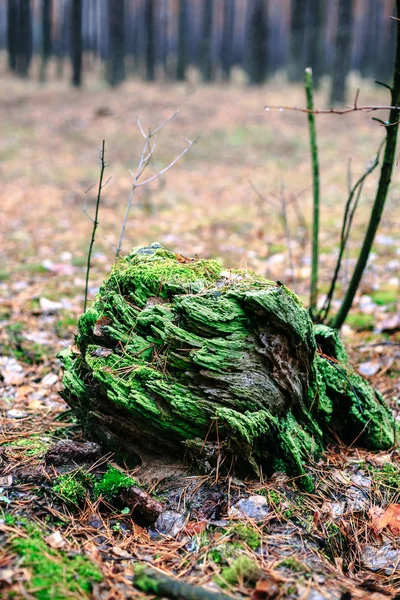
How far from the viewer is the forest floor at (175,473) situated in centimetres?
177

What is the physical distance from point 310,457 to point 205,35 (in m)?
32.5

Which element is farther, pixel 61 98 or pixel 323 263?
pixel 61 98

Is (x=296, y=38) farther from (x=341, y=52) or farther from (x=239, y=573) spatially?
(x=239, y=573)

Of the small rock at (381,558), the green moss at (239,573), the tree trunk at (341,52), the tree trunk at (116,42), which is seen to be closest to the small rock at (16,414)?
the green moss at (239,573)

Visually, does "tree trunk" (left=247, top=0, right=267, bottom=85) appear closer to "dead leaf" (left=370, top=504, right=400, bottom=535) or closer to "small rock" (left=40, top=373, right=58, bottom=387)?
"small rock" (left=40, top=373, right=58, bottom=387)

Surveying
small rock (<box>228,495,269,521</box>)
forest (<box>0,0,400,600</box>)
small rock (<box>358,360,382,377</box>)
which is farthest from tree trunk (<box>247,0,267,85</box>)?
small rock (<box>228,495,269,521</box>)

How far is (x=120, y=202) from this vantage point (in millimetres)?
9539

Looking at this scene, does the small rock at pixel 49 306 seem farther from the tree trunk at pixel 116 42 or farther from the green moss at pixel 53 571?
the tree trunk at pixel 116 42

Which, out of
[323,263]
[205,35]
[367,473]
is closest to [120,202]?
[323,263]

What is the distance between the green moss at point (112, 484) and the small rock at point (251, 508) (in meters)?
0.47

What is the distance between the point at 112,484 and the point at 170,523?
32cm

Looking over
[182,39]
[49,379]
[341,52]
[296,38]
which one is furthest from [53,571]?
[182,39]

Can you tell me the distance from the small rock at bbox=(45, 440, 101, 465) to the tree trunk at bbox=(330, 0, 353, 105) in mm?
→ 19633

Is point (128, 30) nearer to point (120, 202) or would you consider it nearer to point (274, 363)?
point (120, 202)
